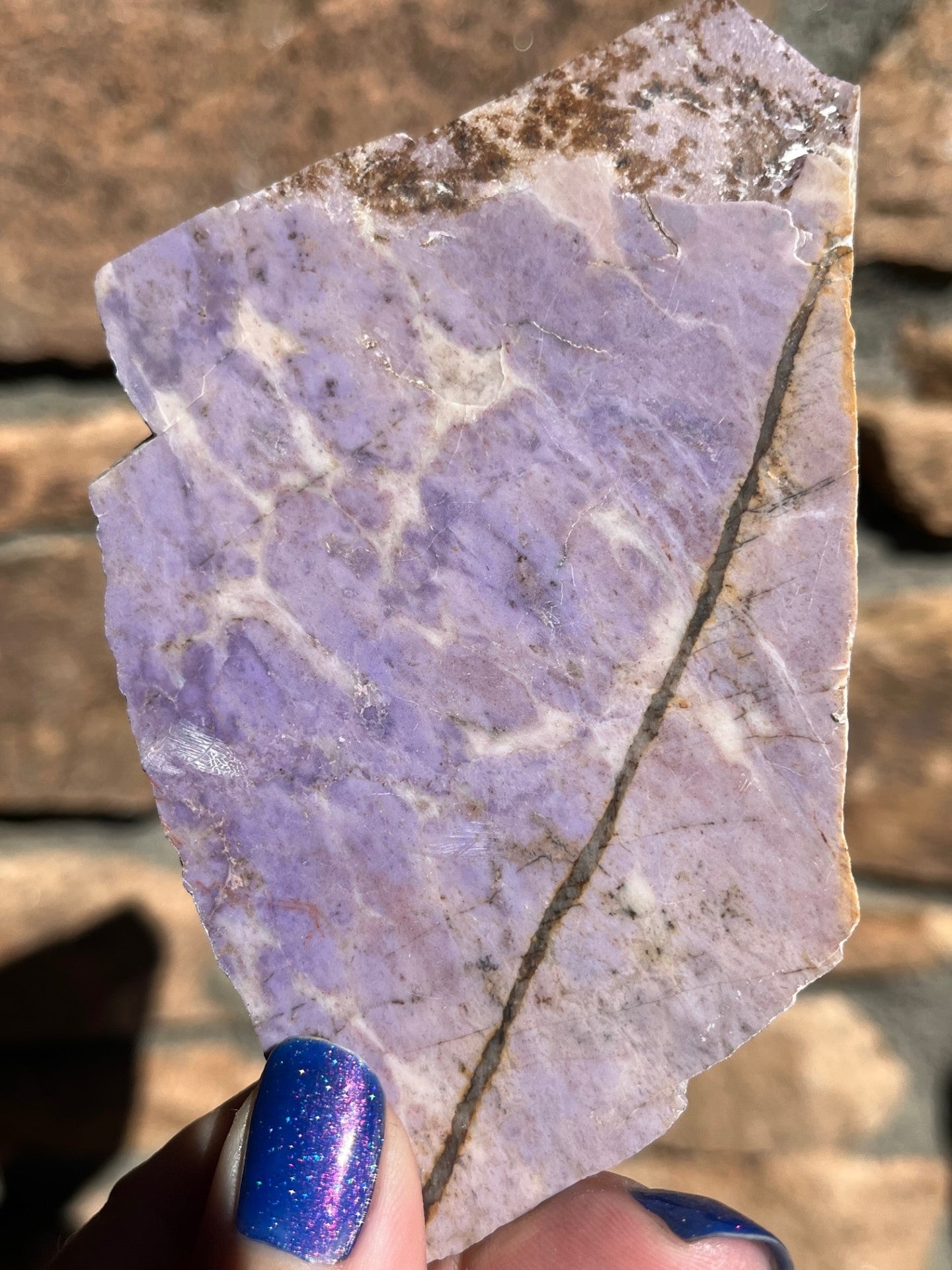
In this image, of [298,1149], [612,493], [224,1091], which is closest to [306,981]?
[298,1149]

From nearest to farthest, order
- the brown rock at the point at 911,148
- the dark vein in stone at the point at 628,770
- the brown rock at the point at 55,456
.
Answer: the dark vein in stone at the point at 628,770
the brown rock at the point at 911,148
the brown rock at the point at 55,456

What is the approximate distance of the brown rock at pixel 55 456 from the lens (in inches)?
31.0

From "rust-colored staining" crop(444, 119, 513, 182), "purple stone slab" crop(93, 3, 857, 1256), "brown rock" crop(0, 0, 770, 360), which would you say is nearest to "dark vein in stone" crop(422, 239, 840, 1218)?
"purple stone slab" crop(93, 3, 857, 1256)

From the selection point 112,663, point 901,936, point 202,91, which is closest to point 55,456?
point 112,663

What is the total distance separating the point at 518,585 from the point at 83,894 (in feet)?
2.05

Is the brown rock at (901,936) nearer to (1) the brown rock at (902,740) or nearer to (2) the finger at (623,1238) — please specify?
(1) the brown rock at (902,740)

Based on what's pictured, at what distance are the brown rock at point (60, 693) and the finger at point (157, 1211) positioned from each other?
31 centimetres

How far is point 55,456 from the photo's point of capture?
2.60ft

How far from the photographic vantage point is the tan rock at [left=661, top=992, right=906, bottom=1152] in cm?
96

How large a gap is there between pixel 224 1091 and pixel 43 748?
419 mm

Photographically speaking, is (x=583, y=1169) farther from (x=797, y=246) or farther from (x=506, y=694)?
(x=797, y=246)

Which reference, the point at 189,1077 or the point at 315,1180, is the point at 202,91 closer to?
the point at 315,1180

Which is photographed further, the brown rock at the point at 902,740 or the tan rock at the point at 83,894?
the tan rock at the point at 83,894

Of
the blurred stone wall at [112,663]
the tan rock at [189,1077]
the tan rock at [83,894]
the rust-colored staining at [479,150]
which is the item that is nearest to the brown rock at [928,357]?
the blurred stone wall at [112,663]
